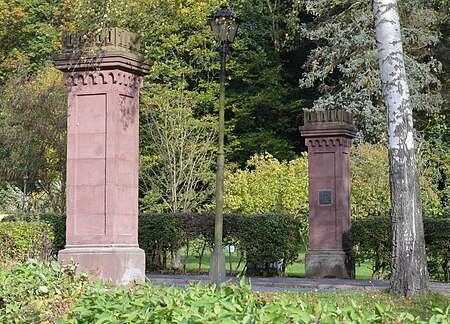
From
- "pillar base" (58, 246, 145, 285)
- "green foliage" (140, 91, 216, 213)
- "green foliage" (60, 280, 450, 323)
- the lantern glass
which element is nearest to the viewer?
"green foliage" (60, 280, 450, 323)

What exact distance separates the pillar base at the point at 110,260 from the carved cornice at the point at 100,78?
259 cm

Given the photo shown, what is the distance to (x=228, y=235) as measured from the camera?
62.5 feet

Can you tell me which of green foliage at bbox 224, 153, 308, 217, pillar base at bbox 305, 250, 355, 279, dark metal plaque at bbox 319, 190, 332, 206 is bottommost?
pillar base at bbox 305, 250, 355, 279

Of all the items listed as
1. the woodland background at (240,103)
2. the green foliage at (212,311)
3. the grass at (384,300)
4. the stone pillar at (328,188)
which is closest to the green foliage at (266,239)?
the stone pillar at (328,188)

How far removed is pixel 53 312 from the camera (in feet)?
19.5

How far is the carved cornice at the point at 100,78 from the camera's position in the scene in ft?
38.8

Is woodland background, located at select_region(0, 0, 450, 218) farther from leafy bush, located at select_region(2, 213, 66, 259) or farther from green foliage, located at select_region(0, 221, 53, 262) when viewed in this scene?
green foliage, located at select_region(0, 221, 53, 262)

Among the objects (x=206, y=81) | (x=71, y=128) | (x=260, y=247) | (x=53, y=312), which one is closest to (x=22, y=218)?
(x=260, y=247)

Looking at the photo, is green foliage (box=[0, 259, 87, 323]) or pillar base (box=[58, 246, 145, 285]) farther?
pillar base (box=[58, 246, 145, 285])

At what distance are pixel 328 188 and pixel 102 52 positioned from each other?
7.71 meters

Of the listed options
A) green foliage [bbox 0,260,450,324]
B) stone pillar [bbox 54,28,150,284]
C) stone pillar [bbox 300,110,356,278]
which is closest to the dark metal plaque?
stone pillar [bbox 300,110,356,278]

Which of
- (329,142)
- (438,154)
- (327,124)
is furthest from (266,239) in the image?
(438,154)

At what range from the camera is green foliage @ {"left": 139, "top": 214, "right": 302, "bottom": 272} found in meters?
18.5

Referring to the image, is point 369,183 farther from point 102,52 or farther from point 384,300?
point 102,52
